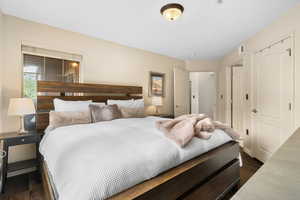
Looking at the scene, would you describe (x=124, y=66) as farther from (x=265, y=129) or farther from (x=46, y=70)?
(x=265, y=129)

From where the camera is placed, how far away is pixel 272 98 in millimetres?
2441

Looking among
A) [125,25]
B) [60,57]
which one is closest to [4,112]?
[60,57]

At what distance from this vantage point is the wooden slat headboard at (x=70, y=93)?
7.78ft

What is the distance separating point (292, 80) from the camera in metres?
2.06

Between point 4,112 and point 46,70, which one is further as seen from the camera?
point 46,70

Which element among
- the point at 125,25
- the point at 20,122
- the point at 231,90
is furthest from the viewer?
the point at 231,90

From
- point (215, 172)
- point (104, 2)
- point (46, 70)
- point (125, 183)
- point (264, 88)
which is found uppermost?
point (104, 2)

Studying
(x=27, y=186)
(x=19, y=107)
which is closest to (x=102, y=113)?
(x=19, y=107)

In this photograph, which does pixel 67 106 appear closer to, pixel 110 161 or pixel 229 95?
pixel 110 161

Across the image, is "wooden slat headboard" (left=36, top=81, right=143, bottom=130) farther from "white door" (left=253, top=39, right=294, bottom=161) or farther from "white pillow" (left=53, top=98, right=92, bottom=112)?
"white door" (left=253, top=39, right=294, bottom=161)

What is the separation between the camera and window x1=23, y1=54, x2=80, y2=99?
2404mm

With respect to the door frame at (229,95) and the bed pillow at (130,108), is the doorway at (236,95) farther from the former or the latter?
the bed pillow at (130,108)

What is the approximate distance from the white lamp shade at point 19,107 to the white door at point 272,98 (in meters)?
3.70

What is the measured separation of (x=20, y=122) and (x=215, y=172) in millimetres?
2831
